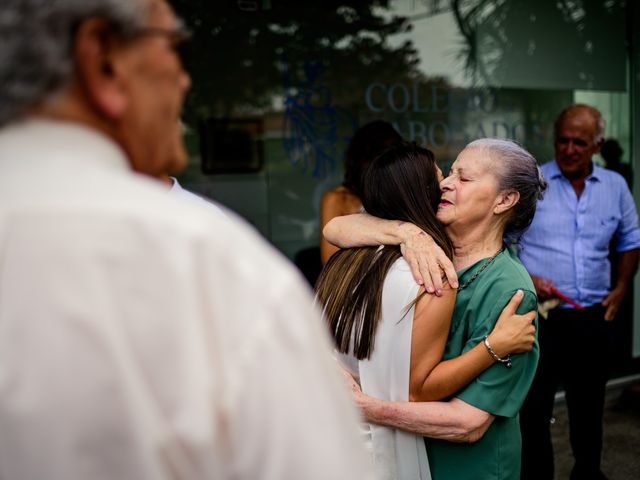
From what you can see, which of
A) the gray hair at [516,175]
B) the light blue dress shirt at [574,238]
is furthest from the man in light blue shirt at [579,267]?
the gray hair at [516,175]

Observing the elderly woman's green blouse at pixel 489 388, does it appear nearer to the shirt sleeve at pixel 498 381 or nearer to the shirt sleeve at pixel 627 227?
the shirt sleeve at pixel 498 381

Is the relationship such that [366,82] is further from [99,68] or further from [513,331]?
[99,68]

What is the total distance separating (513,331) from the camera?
6.58 feet

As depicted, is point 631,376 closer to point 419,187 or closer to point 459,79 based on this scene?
point 459,79

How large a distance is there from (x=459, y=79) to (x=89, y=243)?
519 cm

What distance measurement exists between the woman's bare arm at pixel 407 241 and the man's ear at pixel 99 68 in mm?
1260

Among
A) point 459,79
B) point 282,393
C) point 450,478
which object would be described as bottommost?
point 450,478

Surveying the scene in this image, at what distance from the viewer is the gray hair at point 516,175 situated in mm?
2334

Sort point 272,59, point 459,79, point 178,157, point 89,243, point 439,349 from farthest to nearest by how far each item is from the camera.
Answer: point 459,79
point 272,59
point 439,349
point 178,157
point 89,243

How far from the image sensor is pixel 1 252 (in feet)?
2.38

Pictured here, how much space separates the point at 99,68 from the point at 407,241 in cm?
134

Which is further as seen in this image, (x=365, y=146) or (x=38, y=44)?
(x=365, y=146)

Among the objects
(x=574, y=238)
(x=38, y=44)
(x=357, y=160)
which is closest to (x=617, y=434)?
(x=574, y=238)

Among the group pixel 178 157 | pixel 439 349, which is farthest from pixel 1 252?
pixel 439 349
